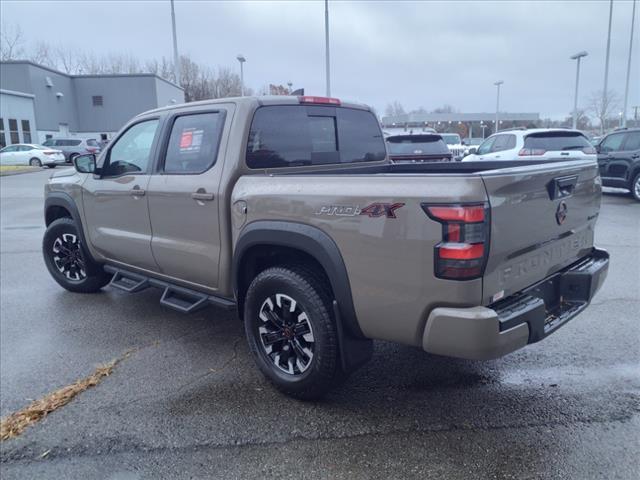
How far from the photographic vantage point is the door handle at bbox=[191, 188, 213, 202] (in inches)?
148

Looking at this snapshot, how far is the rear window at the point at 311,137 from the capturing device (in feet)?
12.4

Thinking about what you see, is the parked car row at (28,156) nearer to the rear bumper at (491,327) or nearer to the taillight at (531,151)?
the taillight at (531,151)

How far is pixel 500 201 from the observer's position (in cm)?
258

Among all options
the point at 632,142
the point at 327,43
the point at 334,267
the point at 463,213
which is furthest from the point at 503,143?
the point at 327,43

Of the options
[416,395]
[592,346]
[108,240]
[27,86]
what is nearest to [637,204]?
[592,346]

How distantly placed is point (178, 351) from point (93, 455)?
1433mm

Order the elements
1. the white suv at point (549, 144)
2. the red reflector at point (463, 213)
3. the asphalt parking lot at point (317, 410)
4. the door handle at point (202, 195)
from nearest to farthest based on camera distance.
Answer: the red reflector at point (463, 213)
the asphalt parking lot at point (317, 410)
the door handle at point (202, 195)
the white suv at point (549, 144)

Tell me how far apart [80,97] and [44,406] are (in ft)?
170

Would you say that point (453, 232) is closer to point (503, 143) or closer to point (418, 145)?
point (418, 145)

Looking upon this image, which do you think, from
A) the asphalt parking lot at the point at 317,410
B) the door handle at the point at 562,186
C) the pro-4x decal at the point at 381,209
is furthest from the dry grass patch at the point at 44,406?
the door handle at the point at 562,186

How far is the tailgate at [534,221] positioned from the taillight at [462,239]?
8 cm

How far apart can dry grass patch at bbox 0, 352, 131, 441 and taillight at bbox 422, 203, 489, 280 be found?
8.99 feet

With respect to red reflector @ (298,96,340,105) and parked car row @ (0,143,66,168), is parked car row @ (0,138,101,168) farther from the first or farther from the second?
red reflector @ (298,96,340,105)

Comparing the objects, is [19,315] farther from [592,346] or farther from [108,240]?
[592,346]
